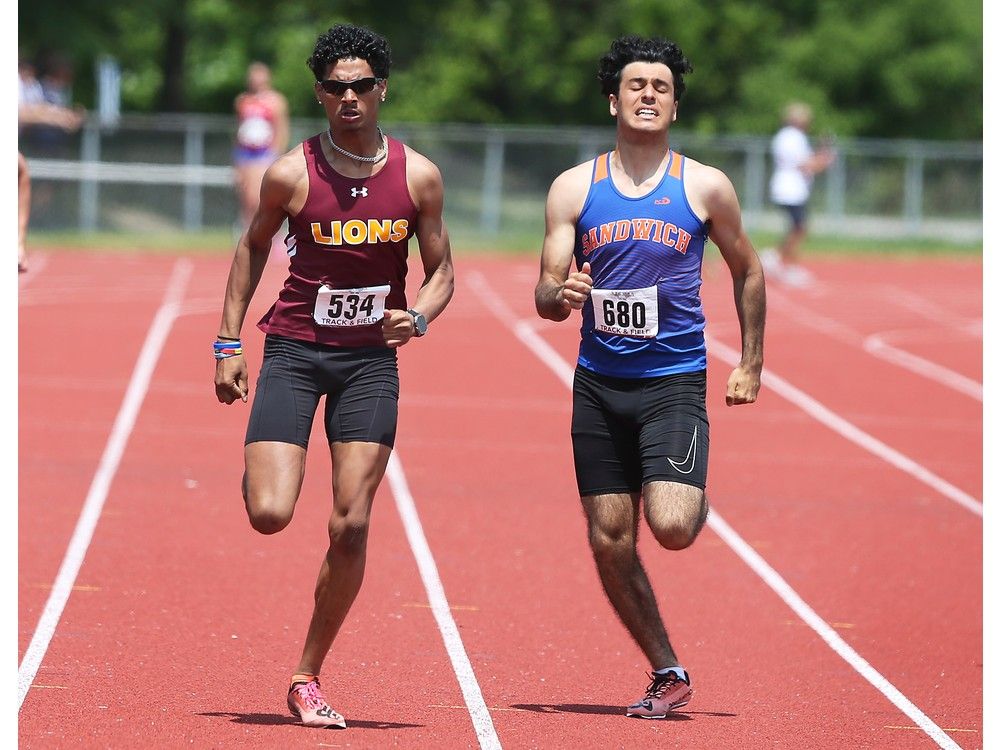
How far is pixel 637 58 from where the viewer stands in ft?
20.5

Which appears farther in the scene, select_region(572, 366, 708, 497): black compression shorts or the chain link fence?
the chain link fence

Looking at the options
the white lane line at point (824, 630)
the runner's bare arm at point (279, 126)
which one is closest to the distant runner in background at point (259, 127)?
the runner's bare arm at point (279, 126)

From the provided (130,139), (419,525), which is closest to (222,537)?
(419,525)

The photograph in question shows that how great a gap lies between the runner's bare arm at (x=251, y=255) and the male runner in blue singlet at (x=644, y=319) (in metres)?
0.88

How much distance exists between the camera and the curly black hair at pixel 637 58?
6270 mm

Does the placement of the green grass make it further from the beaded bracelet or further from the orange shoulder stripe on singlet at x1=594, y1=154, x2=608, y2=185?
the orange shoulder stripe on singlet at x1=594, y1=154, x2=608, y2=185

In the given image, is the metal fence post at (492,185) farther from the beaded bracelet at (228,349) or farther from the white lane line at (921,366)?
the beaded bracelet at (228,349)

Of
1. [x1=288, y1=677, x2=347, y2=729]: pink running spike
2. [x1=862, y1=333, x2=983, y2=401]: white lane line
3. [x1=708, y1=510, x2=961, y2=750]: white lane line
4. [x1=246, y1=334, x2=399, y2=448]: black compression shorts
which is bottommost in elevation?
[x1=708, y1=510, x2=961, y2=750]: white lane line

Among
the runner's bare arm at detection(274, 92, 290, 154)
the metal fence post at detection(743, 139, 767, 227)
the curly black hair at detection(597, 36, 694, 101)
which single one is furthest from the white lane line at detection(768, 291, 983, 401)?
the curly black hair at detection(597, 36, 694, 101)

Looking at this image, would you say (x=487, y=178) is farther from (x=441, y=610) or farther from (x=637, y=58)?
(x=637, y=58)

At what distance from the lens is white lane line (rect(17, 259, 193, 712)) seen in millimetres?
6859

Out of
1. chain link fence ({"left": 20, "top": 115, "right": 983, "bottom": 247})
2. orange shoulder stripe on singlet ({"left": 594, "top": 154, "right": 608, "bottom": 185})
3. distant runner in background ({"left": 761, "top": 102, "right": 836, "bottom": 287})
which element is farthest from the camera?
chain link fence ({"left": 20, "top": 115, "right": 983, "bottom": 247})

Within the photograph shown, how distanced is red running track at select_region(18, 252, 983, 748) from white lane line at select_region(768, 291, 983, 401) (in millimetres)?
347
